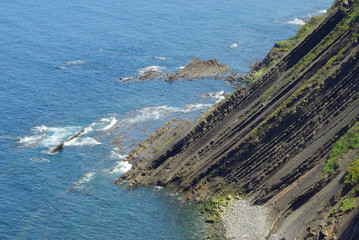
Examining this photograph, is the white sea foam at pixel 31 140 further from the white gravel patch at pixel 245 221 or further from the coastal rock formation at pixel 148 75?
the white gravel patch at pixel 245 221

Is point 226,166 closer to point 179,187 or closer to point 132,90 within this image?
point 179,187

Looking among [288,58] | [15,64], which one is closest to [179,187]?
[288,58]

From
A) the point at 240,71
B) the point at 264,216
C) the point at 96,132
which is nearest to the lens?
the point at 264,216

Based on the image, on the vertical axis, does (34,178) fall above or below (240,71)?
below

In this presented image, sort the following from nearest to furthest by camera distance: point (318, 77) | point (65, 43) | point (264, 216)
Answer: point (264, 216), point (318, 77), point (65, 43)

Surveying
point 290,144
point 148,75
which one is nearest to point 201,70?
point 148,75

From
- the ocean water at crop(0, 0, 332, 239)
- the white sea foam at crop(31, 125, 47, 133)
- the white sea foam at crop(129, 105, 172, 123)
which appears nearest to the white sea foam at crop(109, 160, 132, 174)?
the ocean water at crop(0, 0, 332, 239)

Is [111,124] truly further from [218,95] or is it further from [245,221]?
[245,221]
